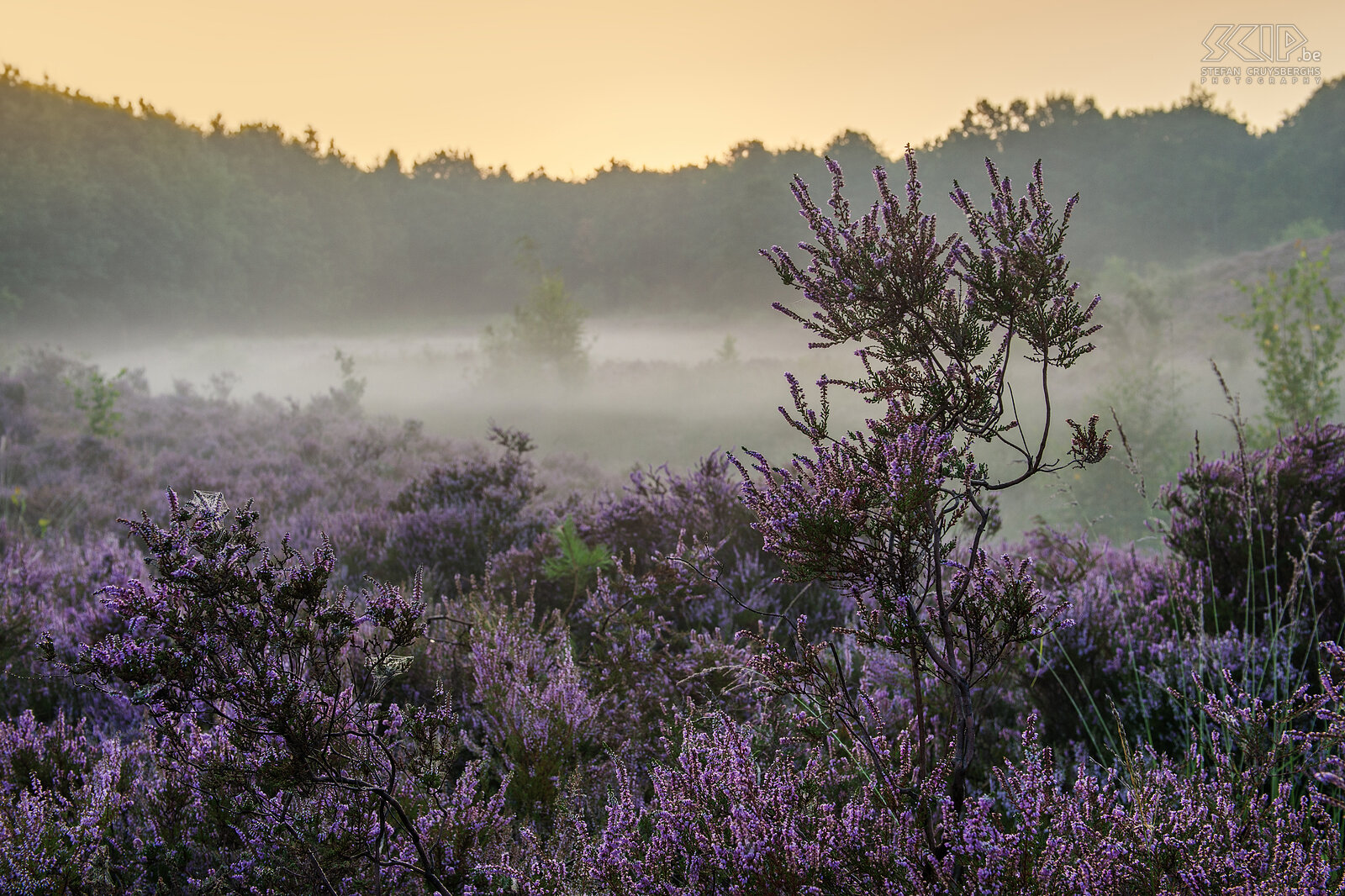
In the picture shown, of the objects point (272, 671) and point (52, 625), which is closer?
point (272, 671)

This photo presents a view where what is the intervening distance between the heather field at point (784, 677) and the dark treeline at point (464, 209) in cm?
5213

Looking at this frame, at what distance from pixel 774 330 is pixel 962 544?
48666mm

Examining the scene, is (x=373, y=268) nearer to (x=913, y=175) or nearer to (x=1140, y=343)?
(x=1140, y=343)

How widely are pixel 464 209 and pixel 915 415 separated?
7547 cm

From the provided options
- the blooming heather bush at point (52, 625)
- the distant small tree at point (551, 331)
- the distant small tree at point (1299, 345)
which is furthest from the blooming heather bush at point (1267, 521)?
the distant small tree at point (551, 331)

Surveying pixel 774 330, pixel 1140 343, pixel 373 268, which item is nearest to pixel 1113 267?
pixel 1140 343

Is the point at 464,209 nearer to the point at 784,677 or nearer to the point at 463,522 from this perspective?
the point at 463,522

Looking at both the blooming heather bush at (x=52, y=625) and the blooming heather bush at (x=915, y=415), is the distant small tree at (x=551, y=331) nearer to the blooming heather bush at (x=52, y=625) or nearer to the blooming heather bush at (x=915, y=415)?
the blooming heather bush at (x=52, y=625)

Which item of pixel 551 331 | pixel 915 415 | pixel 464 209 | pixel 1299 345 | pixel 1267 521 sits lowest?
pixel 1267 521

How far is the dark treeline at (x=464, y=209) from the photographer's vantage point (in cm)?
4572

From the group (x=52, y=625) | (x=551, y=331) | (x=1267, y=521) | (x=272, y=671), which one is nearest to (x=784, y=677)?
(x=272, y=671)

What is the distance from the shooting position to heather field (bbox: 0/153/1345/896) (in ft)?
4.81

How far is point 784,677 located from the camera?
67.3 inches

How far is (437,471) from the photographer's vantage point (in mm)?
6012
